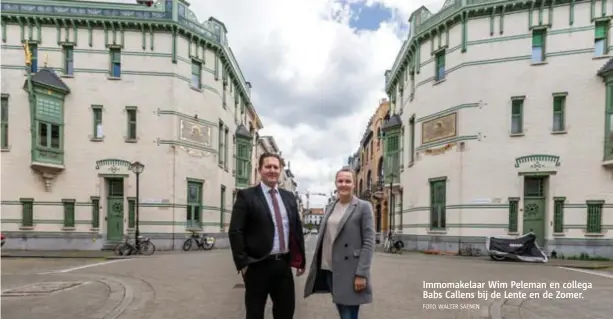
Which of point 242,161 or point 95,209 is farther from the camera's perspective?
point 242,161

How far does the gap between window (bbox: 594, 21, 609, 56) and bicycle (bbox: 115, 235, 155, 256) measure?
73.1ft

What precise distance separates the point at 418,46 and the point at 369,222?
68.1 feet

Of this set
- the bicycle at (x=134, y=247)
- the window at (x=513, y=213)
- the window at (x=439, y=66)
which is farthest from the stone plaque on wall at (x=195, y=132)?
the window at (x=513, y=213)

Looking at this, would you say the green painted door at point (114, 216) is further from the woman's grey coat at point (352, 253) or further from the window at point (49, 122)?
the woman's grey coat at point (352, 253)

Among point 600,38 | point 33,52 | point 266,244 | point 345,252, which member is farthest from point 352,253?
point 33,52

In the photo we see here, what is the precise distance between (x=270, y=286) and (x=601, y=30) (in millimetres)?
20658

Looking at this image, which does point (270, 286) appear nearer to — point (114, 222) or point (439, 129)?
point (439, 129)

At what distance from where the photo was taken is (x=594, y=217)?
57.6 ft

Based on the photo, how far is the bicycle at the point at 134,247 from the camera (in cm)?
1820

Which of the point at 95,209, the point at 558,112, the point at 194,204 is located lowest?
the point at 95,209

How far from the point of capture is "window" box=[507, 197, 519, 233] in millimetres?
18422

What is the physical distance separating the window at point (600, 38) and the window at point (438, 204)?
8784 mm

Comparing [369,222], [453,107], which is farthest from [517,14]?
[369,222]

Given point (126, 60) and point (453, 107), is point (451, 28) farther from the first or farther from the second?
point (126, 60)
